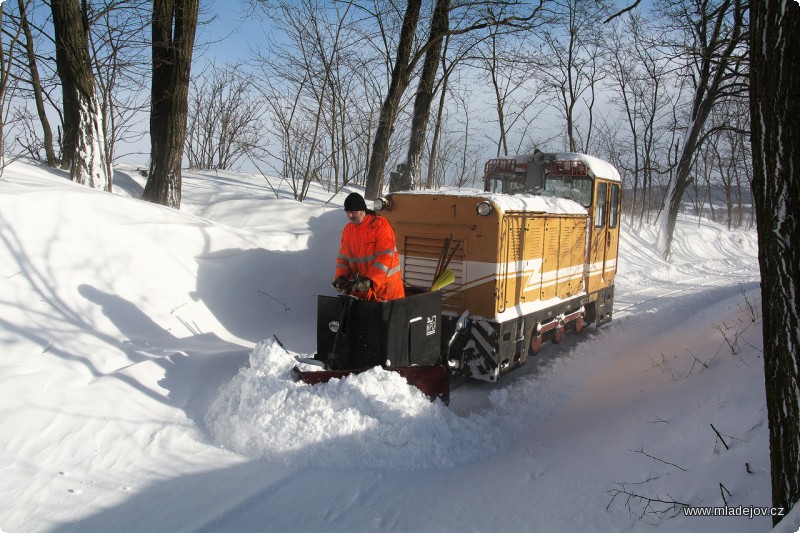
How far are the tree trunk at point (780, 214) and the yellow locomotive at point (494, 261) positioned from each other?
3.53 metres

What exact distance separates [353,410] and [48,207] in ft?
16.1

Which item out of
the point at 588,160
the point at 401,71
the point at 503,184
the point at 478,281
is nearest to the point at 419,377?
the point at 478,281

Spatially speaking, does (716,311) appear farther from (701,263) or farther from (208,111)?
(208,111)

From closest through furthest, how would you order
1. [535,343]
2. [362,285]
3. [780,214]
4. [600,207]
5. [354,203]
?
[780,214] < [362,285] < [354,203] < [535,343] < [600,207]

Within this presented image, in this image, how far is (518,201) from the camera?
267 inches

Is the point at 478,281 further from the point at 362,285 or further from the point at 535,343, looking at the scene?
the point at 362,285

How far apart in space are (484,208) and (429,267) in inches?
42.3

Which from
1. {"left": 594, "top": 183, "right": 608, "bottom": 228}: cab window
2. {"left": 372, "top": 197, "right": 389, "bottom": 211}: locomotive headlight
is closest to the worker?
{"left": 372, "top": 197, "right": 389, "bottom": 211}: locomotive headlight

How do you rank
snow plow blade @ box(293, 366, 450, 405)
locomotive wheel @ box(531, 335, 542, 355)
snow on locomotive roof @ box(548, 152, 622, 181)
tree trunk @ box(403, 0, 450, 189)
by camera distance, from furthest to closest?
1. tree trunk @ box(403, 0, 450, 189)
2. snow on locomotive roof @ box(548, 152, 622, 181)
3. locomotive wheel @ box(531, 335, 542, 355)
4. snow plow blade @ box(293, 366, 450, 405)

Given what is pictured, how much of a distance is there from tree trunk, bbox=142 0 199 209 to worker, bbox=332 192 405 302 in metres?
6.36

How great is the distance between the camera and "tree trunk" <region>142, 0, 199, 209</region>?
1044 cm

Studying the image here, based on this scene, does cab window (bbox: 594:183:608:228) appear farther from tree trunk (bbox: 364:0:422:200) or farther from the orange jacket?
tree trunk (bbox: 364:0:422:200)

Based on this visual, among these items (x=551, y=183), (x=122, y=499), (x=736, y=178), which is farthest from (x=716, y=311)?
(x=736, y=178)

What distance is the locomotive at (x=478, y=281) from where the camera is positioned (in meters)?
5.35
